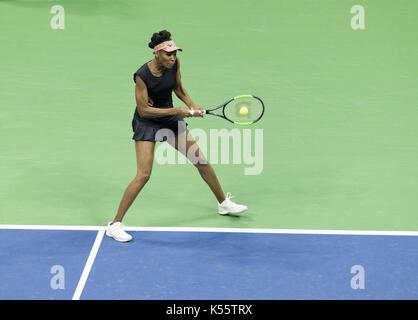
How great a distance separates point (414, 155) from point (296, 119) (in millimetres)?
1876

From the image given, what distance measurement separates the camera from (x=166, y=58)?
27.1ft

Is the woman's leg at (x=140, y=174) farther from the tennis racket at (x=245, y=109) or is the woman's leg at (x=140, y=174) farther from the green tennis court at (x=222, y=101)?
the tennis racket at (x=245, y=109)

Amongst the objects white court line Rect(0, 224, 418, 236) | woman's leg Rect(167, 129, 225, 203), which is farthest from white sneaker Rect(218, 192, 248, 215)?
white court line Rect(0, 224, 418, 236)

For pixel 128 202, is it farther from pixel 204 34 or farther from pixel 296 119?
pixel 204 34

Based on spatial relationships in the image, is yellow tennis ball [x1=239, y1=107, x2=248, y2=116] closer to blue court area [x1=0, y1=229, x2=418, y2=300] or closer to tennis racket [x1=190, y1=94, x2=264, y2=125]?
tennis racket [x1=190, y1=94, x2=264, y2=125]

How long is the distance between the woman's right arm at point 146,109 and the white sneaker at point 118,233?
119 centimetres

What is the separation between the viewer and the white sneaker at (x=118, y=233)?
8.55 m

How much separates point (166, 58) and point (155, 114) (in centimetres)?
59

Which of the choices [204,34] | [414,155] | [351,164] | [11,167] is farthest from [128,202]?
[204,34]

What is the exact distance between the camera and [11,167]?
33.8 feet

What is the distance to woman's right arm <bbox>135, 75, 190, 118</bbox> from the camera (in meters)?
8.36

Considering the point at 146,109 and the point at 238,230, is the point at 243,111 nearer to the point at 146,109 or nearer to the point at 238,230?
the point at 146,109

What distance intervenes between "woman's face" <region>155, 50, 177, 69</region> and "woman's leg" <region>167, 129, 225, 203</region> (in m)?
0.84

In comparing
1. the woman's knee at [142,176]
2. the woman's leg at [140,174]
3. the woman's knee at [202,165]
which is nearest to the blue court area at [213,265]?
the woman's leg at [140,174]
